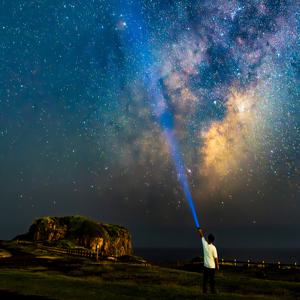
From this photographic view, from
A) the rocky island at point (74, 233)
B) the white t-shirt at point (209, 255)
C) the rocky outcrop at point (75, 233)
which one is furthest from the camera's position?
the rocky outcrop at point (75, 233)

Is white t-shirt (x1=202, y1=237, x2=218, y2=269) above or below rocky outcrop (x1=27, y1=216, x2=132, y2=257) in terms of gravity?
below

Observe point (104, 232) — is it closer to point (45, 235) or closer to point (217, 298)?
point (45, 235)

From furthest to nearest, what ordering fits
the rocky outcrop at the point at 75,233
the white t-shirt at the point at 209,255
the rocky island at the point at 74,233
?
the rocky outcrop at the point at 75,233 → the rocky island at the point at 74,233 → the white t-shirt at the point at 209,255

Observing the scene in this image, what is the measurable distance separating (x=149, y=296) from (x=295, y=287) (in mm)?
10019

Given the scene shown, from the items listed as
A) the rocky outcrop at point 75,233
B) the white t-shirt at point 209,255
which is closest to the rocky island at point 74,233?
the rocky outcrop at point 75,233

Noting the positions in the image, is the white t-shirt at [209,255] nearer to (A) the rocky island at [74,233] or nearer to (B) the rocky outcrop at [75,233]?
(B) the rocky outcrop at [75,233]

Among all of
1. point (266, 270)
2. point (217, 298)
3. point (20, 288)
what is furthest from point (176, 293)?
point (266, 270)

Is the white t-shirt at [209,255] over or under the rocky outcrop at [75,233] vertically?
under

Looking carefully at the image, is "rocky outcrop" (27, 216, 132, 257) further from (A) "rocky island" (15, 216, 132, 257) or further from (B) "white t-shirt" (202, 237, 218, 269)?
(B) "white t-shirt" (202, 237, 218, 269)

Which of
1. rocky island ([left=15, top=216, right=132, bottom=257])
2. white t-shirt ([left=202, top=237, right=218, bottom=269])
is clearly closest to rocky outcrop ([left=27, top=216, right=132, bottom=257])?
rocky island ([left=15, top=216, right=132, bottom=257])

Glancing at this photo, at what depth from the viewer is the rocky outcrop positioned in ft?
337

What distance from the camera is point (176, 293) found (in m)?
19.0

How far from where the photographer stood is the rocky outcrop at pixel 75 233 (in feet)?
337

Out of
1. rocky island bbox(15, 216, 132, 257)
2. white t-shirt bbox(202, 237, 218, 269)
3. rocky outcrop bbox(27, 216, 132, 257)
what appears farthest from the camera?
rocky outcrop bbox(27, 216, 132, 257)
